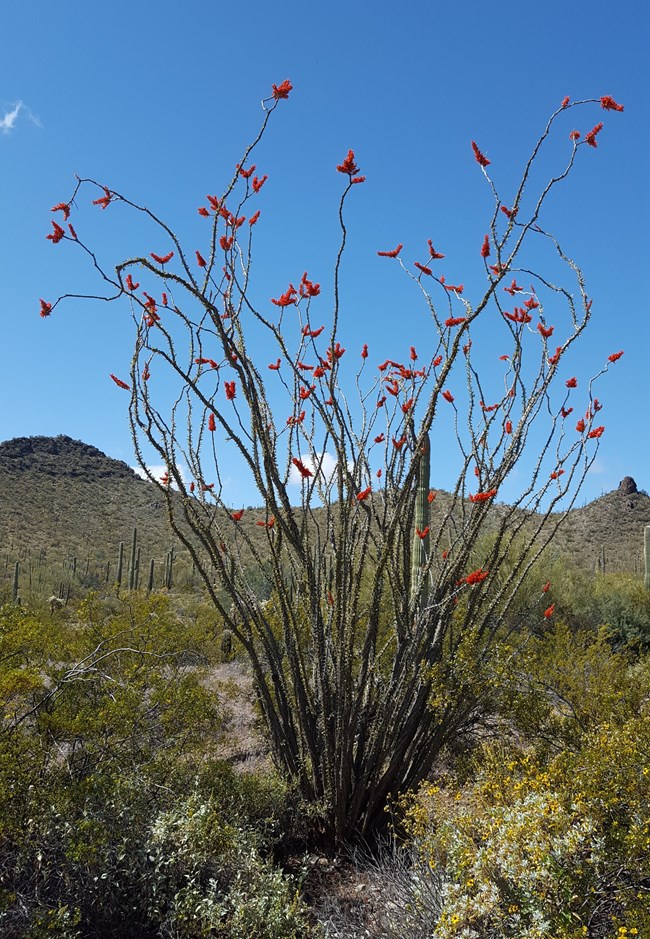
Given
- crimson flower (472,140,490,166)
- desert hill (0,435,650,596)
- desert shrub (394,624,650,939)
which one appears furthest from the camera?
desert hill (0,435,650,596)

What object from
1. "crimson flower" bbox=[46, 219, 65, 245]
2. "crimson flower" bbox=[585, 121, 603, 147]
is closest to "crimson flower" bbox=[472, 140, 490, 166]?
"crimson flower" bbox=[585, 121, 603, 147]

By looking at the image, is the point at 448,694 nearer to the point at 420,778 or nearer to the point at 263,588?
the point at 420,778

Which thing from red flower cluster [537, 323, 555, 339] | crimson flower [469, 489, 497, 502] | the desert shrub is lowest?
the desert shrub

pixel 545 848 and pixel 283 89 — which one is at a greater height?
pixel 283 89

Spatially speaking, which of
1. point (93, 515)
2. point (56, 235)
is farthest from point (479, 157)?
point (93, 515)

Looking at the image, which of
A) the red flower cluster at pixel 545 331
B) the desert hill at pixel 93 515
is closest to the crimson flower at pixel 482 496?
the red flower cluster at pixel 545 331

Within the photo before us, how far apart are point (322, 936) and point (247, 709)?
16.0 ft

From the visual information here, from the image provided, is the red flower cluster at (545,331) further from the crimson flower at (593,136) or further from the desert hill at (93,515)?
the desert hill at (93,515)

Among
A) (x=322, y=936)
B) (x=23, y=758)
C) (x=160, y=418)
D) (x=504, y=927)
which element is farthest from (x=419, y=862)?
(x=160, y=418)

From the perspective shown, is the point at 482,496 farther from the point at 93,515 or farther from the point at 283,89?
the point at 93,515

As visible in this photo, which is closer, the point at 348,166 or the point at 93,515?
the point at 348,166

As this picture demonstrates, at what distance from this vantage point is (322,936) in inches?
109

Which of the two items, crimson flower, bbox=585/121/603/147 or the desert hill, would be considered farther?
the desert hill

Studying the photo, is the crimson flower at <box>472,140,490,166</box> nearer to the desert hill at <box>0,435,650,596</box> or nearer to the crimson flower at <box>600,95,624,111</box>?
the crimson flower at <box>600,95,624,111</box>
